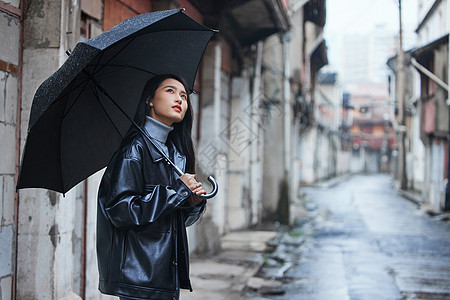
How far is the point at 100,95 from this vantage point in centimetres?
295

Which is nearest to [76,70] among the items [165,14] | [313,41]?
[165,14]

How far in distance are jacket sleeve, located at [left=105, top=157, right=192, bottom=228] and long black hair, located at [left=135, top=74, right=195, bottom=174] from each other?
0.32 m

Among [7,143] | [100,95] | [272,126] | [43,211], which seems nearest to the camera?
[100,95]

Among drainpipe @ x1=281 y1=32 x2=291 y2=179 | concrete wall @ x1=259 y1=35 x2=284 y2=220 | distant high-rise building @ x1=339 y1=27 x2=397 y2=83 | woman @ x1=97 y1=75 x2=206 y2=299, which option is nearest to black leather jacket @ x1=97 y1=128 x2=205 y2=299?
woman @ x1=97 y1=75 x2=206 y2=299

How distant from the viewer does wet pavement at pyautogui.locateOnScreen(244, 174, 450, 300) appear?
660cm

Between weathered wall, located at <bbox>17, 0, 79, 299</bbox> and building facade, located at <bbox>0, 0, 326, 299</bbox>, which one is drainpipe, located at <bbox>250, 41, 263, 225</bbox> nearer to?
building facade, located at <bbox>0, 0, 326, 299</bbox>

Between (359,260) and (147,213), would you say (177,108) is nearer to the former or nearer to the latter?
(147,213)

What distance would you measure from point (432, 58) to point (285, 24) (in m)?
9.80

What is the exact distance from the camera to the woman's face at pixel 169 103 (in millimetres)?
2836

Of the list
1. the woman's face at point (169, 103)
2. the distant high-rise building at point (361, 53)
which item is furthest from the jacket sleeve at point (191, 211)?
the distant high-rise building at point (361, 53)

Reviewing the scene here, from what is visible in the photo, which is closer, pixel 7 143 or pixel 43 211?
pixel 7 143

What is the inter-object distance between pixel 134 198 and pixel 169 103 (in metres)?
0.57

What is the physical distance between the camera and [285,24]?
11.0 metres

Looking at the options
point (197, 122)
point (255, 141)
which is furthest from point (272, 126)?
point (197, 122)
